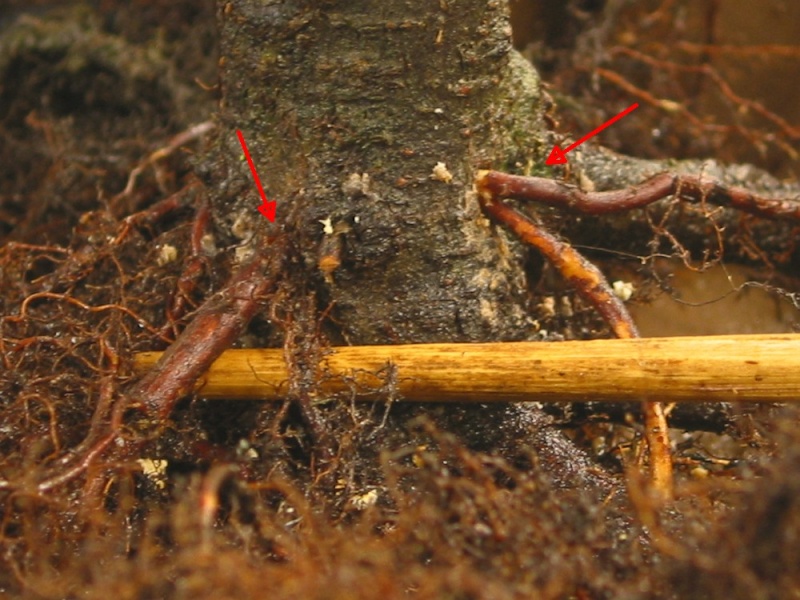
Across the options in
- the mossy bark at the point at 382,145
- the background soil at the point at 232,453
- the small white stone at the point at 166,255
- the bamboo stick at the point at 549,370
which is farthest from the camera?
the small white stone at the point at 166,255

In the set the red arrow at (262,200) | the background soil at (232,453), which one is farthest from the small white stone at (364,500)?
the red arrow at (262,200)

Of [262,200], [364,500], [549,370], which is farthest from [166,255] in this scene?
[549,370]

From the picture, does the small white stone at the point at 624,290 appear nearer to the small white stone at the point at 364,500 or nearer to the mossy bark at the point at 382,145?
the mossy bark at the point at 382,145

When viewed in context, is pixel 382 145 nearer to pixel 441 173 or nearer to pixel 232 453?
pixel 441 173

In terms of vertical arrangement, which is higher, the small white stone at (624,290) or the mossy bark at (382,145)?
the mossy bark at (382,145)

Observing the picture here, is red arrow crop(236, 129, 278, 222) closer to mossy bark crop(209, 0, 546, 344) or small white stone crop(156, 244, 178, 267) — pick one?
mossy bark crop(209, 0, 546, 344)
